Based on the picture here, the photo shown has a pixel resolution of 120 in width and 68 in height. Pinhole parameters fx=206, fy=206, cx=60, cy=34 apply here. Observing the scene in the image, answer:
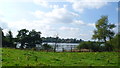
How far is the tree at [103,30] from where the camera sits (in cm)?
8581

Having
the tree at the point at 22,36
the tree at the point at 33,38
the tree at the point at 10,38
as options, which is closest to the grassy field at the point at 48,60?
the tree at the point at 10,38

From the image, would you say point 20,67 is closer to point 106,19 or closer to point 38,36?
point 106,19

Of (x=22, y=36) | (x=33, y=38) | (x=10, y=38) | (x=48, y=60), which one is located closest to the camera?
(x=48, y=60)

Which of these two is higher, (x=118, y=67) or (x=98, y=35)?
(x=98, y=35)

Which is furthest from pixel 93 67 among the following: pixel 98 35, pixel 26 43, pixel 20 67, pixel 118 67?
pixel 26 43

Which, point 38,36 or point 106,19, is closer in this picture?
point 106,19

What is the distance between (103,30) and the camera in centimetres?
8588

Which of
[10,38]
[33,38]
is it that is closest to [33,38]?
[33,38]

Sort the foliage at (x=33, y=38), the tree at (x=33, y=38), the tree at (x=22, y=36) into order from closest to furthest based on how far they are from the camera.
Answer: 1. the tree at (x=22, y=36)
2. the foliage at (x=33, y=38)
3. the tree at (x=33, y=38)

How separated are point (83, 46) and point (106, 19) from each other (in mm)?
31630

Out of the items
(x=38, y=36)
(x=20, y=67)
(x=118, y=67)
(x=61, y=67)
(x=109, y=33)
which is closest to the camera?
(x=20, y=67)

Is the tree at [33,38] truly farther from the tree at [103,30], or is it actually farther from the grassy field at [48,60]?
the grassy field at [48,60]

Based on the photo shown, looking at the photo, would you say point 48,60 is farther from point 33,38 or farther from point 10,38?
point 33,38

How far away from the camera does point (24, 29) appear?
98375 millimetres
